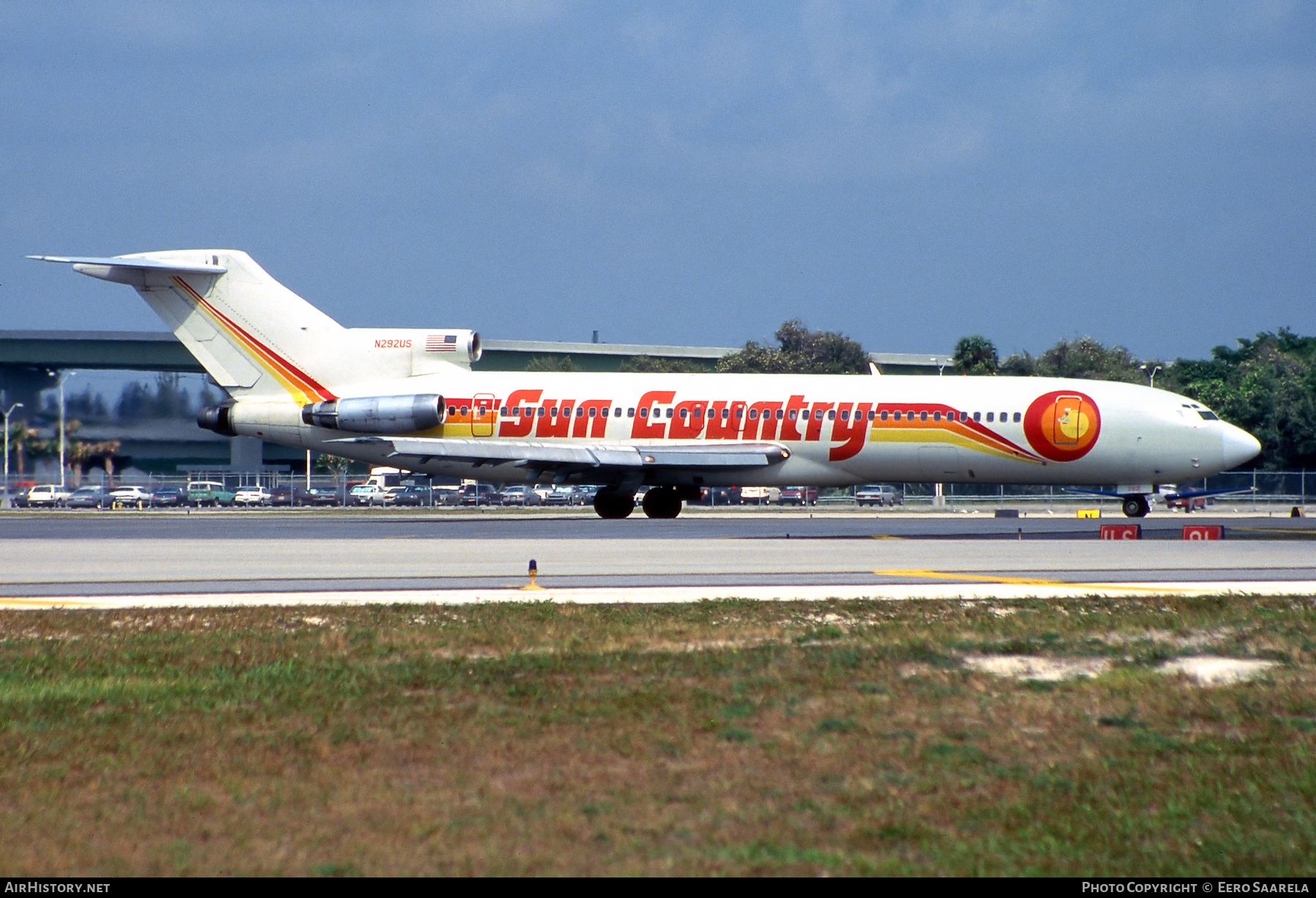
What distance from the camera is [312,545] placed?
80.3 ft

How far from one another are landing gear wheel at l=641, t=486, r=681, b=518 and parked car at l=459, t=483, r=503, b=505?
28749 millimetres

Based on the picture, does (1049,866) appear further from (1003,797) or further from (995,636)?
(995,636)

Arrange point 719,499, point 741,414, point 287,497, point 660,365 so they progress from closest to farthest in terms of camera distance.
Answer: point 741,414
point 719,499
point 287,497
point 660,365

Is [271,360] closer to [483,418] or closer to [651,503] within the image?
[483,418]

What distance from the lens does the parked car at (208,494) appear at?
64688 mm

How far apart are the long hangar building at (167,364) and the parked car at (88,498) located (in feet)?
9.06

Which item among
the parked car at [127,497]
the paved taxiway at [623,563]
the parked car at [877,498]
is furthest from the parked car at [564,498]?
the paved taxiway at [623,563]

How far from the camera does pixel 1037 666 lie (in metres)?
10.2

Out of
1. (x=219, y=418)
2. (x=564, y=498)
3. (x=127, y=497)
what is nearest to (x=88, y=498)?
(x=127, y=497)

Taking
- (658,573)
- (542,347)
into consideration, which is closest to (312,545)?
(658,573)

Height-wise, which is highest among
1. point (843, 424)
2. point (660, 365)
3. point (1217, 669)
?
point (660, 365)

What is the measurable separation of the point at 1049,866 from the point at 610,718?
3.45 metres

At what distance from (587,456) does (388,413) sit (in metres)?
6.15

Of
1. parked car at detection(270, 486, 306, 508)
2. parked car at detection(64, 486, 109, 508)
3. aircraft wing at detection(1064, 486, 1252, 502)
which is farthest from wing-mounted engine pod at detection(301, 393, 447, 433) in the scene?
parked car at detection(64, 486, 109, 508)
